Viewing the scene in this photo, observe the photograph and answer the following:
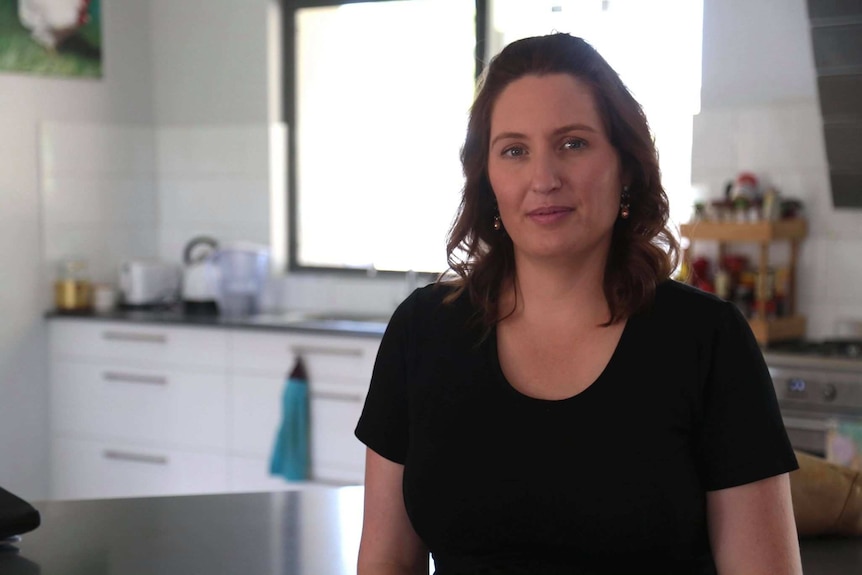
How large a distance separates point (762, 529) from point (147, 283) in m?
3.61

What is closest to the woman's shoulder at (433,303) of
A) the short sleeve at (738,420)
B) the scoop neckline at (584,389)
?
the scoop neckline at (584,389)

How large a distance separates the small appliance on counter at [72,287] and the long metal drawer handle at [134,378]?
1.04 ft

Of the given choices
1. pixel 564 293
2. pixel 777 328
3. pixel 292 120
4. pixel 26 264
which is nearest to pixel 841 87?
pixel 777 328

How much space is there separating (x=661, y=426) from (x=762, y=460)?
0.11m

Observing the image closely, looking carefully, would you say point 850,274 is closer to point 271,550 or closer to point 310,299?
point 310,299

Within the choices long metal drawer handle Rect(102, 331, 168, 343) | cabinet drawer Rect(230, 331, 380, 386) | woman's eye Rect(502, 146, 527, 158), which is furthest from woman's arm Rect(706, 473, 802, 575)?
long metal drawer handle Rect(102, 331, 168, 343)

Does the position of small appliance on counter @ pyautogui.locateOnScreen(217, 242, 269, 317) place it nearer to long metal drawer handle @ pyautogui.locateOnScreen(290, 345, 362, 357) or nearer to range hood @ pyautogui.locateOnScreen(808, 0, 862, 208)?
long metal drawer handle @ pyautogui.locateOnScreen(290, 345, 362, 357)

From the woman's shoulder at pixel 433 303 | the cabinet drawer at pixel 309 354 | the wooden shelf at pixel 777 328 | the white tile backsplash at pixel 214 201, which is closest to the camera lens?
the woman's shoulder at pixel 433 303

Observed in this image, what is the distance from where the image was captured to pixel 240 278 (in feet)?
14.3

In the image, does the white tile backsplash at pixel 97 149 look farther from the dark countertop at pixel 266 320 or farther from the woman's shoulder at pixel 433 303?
the woman's shoulder at pixel 433 303

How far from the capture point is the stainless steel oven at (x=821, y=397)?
3.10 m

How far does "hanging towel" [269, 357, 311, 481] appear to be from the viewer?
385 cm

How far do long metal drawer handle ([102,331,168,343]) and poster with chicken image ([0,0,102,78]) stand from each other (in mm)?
1012

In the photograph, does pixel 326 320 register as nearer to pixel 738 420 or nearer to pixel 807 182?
pixel 807 182
